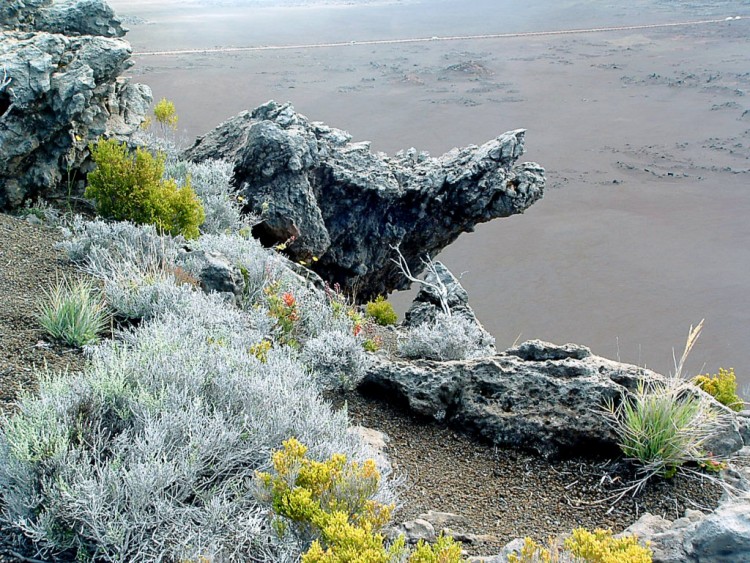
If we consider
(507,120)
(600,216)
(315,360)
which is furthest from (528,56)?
(315,360)

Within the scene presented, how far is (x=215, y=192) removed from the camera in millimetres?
8719

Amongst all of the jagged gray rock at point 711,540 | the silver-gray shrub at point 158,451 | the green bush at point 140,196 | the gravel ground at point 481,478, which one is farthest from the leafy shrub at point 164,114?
the jagged gray rock at point 711,540

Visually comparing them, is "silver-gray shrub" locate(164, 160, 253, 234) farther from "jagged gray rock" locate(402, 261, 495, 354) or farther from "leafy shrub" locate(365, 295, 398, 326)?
"jagged gray rock" locate(402, 261, 495, 354)

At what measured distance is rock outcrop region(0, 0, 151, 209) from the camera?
786 centimetres

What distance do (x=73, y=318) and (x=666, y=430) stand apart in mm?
3578

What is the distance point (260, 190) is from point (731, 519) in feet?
23.7

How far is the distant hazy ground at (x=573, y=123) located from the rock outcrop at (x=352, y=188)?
7.01ft

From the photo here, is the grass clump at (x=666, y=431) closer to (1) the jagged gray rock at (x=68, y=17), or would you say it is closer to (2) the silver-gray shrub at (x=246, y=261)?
(2) the silver-gray shrub at (x=246, y=261)

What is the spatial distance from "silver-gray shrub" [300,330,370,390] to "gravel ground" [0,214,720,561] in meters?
0.12

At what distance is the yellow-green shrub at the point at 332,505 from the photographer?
2.65 meters

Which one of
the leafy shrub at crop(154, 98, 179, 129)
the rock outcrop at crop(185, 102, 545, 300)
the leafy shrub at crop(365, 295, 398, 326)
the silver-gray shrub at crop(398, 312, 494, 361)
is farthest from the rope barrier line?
the silver-gray shrub at crop(398, 312, 494, 361)

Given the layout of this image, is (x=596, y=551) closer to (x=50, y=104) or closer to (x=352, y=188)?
(x=50, y=104)

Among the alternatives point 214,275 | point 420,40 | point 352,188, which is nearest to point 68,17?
point 352,188

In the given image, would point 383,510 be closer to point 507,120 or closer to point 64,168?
point 64,168
